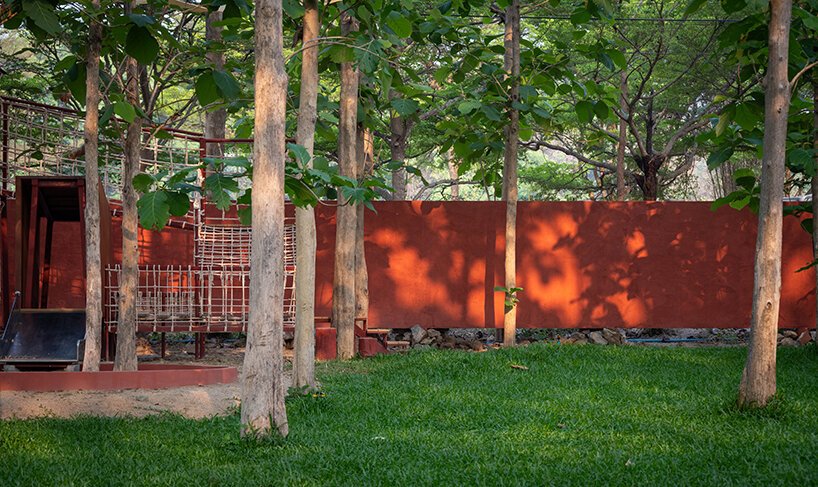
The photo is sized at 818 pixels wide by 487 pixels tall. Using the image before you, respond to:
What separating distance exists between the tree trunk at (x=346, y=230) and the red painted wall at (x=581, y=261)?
205 centimetres

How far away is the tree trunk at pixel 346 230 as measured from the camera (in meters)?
11.5

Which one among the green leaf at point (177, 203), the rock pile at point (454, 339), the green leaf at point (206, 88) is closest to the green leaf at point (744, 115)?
the green leaf at point (206, 88)

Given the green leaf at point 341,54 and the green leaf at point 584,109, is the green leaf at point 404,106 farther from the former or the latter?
the green leaf at point 584,109

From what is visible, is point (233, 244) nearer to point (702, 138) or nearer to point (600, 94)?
point (600, 94)

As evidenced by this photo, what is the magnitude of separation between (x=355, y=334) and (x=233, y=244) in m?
1.91

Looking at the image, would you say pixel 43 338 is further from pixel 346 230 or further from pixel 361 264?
pixel 361 264

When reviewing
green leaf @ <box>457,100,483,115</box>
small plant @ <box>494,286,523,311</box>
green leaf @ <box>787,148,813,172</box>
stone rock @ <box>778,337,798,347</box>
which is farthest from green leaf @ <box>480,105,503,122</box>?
stone rock @ <box>778,337,798,347</box>

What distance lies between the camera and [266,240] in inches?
234

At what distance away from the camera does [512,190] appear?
12.3m

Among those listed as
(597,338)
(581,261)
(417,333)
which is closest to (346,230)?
(417,333)

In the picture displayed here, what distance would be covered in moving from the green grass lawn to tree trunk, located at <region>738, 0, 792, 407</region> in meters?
0.23

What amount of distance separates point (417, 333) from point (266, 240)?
8.08 m

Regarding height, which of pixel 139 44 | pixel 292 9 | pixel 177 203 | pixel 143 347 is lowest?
pixel 143 347

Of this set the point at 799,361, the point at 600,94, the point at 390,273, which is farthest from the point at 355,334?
the point at 799,361
